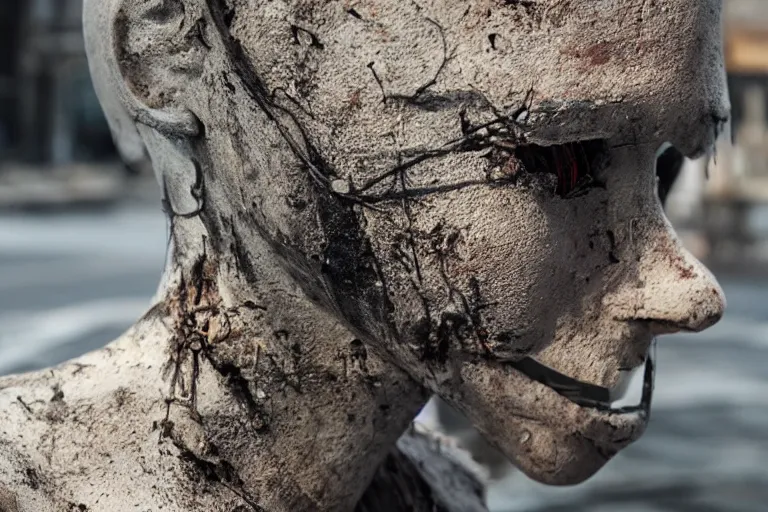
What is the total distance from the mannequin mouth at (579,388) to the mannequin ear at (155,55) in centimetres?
37

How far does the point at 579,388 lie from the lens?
0.93 metres

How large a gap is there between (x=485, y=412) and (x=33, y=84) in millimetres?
12548

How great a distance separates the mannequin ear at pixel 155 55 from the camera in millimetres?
932

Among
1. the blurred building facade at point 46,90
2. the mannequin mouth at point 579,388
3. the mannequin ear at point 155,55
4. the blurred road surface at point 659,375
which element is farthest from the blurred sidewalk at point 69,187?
the mannequin mouth at point 579,388

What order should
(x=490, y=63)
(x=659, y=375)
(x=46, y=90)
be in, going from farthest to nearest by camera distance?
(x=46, y=90) → (x=659, y=375) → (x=490, y=63)

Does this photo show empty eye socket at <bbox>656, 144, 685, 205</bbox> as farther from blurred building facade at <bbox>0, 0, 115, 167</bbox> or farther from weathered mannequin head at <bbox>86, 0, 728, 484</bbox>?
blurred building facade at <bbox>0, 0, 115, 167</bbox>

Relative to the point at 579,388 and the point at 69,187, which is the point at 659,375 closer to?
the point at 579,388

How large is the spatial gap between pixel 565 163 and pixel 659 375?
2398mm

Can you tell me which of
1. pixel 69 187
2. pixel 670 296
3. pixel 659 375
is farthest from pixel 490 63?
pixel 69 187

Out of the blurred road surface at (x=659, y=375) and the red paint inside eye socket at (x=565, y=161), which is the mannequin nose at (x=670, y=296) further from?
the blurred road surface at (x=659, y=375)

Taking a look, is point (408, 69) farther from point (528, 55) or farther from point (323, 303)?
point (323, 303)

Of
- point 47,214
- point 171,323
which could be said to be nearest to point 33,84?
point 47,214

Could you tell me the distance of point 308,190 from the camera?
0.89m

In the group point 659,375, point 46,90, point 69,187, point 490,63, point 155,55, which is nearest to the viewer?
point 490,63
